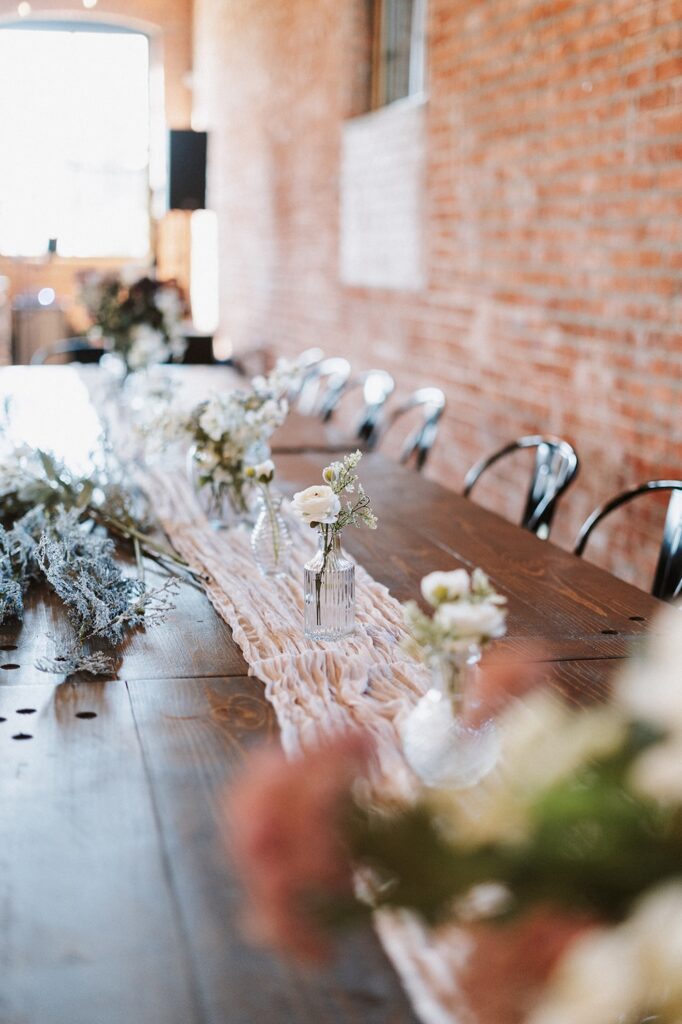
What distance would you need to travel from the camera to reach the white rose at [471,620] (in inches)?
46.9

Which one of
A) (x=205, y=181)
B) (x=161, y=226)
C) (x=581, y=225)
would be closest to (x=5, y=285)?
(x=161, y=226)

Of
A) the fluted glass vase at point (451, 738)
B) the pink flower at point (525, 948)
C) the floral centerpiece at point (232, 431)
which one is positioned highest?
the pink flower at point (525, 948)

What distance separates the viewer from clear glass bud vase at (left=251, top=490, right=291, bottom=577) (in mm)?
2332

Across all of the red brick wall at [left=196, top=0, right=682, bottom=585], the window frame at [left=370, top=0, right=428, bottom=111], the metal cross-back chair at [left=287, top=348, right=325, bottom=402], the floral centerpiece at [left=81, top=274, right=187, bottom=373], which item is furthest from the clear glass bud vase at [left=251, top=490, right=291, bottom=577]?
the window frame at [left=370, top=0, right=428, bottom=111]

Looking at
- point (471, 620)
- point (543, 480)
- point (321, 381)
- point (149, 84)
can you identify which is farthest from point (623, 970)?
point (149, 84)

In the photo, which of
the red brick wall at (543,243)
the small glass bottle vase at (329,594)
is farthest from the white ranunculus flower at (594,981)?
the red brick wall at (543,243)

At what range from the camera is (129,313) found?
5.12m

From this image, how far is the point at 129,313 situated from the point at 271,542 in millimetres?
3011

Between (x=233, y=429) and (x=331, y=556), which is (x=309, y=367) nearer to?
(x=233, y=429)

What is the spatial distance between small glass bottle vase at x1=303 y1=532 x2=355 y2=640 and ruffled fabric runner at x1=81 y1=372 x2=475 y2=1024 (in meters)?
0.03

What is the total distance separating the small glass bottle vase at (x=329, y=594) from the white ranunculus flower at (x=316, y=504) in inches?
3.5

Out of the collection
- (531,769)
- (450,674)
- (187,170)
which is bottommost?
(450,674)

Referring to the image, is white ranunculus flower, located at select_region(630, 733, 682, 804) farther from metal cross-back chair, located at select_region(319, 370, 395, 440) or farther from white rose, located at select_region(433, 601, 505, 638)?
metal cross-back chair, located at select_region(319, 370, 395, 440)

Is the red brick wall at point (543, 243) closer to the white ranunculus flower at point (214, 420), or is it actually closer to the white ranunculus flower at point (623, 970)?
the white ranunculus flower at point (214, 420)
